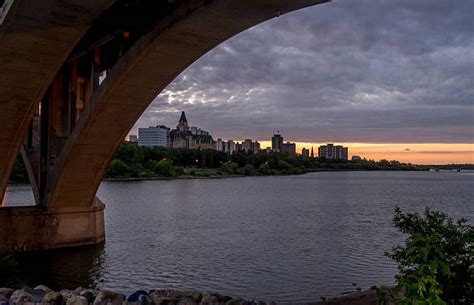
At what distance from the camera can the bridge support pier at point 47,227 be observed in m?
19.1

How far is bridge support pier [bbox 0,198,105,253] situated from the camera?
19094 mm

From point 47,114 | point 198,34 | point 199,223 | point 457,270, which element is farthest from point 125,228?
point 457,270

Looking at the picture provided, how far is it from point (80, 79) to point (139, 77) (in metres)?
5.85

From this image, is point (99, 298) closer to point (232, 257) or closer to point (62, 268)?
point (62, 268)

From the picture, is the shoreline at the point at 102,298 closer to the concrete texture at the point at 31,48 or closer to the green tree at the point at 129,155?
the concrete texture at the point at 31,48

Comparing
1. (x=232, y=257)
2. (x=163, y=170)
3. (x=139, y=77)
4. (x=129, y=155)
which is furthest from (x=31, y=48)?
(x=163, y=170)

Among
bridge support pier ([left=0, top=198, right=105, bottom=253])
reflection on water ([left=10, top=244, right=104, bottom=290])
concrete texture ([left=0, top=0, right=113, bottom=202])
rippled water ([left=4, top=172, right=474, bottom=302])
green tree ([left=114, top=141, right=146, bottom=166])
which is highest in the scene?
concrete texture ([left=0, top=0, right=113, bottom=202])

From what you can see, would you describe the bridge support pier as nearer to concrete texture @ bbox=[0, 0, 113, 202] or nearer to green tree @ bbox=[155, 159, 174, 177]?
concrete texture @ bbox=[0, 0, 113, 202]

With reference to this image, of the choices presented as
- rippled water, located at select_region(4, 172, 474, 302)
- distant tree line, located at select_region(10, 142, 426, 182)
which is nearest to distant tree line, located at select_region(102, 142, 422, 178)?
distant tree line, located at select_region(10, 142, 426, 182)

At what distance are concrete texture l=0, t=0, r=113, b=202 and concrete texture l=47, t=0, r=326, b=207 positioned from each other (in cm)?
181

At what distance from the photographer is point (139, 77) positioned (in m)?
15.8

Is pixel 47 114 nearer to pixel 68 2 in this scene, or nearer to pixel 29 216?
pixel 29 216

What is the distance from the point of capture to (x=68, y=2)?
11.4 m

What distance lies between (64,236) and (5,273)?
617cm
